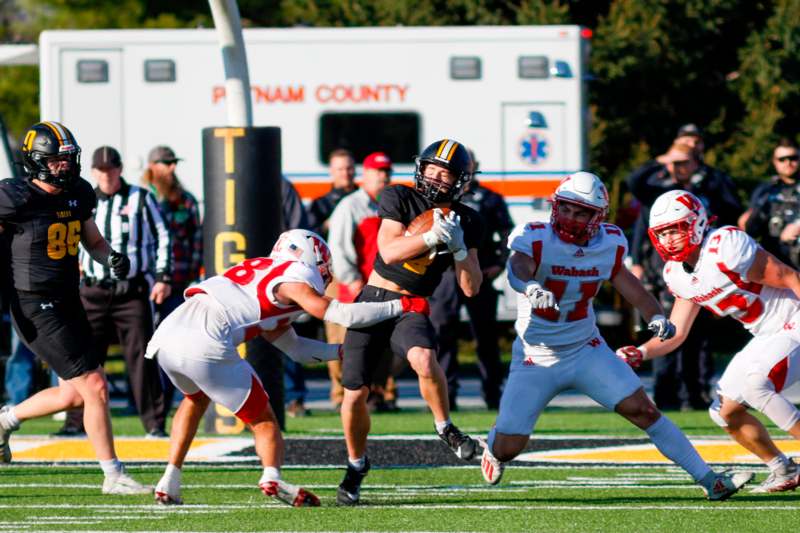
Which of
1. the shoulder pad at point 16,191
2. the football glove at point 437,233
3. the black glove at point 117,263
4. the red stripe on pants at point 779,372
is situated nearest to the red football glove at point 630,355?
the red stripe on pants at point 779,372

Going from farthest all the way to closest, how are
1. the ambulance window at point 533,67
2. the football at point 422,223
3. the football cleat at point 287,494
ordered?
the ambulance window at point 533,67, the football at point 422,223, the football cleat at point 287,494

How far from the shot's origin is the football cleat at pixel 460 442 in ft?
27.8

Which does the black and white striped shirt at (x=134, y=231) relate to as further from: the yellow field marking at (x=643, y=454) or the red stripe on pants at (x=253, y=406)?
the red stripe on pants at (x=253, y=406)

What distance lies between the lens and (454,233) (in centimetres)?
818

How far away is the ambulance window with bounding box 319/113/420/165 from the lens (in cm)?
1600

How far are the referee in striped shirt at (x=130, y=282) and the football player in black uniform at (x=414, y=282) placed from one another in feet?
11.5

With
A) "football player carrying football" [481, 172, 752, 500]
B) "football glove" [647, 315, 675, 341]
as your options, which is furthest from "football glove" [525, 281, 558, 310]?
"football glove" [647, 315, 675, 341]

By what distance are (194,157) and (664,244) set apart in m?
7.97

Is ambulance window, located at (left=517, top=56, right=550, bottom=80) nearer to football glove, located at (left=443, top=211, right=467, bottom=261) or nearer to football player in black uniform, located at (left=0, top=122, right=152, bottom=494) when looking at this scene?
football player in black uniform, located at (left=0, top=122, right=152, bottom=494)

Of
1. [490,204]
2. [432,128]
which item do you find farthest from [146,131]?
[490,204]

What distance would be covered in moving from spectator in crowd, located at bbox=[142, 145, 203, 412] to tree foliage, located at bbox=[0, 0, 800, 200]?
9.88 m

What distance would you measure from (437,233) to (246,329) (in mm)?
1040

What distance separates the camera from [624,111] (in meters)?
24.1

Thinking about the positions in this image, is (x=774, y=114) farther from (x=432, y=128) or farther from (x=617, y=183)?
(x=432, y=128)
